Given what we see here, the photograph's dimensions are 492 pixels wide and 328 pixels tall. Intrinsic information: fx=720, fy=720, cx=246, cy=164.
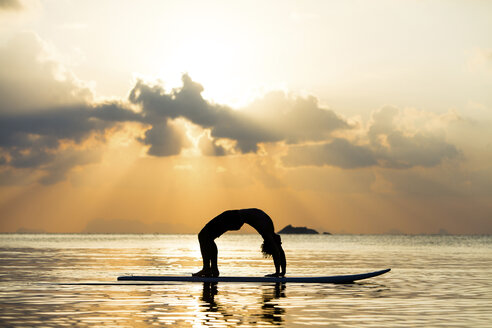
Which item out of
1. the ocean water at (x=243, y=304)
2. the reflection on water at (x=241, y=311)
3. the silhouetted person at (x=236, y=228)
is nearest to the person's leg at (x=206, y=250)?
the silhouetted person at (x=236, y=228)

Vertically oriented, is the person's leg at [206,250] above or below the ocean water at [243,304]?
above

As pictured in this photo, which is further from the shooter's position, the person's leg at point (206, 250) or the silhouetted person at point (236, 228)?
the person's leg at point (206, 250)

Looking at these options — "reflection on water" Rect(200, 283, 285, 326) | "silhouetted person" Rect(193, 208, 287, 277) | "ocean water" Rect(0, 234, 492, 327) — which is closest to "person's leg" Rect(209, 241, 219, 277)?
"silhouetted person" Rect(193, 208, 287, 277)

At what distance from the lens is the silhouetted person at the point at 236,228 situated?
1022 inches

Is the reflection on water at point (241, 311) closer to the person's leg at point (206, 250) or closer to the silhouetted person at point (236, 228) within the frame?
the silhouetted person at point (236, 228)

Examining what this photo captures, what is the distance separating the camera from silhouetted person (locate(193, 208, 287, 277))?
26.0 metres

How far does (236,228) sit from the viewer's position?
26234 mm

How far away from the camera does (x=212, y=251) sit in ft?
86.6

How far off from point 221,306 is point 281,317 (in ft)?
8.30

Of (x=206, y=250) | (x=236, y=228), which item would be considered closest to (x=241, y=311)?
(x=236, y=228)

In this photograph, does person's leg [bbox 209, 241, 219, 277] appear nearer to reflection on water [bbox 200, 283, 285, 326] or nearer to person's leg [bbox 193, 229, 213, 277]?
person's leg [bbox 193, 229, 213, 277]

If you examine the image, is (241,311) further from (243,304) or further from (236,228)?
(236,228)

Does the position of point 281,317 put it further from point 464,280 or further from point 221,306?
point 464,280

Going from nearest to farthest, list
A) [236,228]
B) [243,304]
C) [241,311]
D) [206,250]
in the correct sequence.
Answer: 1. [241,311]
2. [243,304]
3. [236,228]
4. [206,250]
